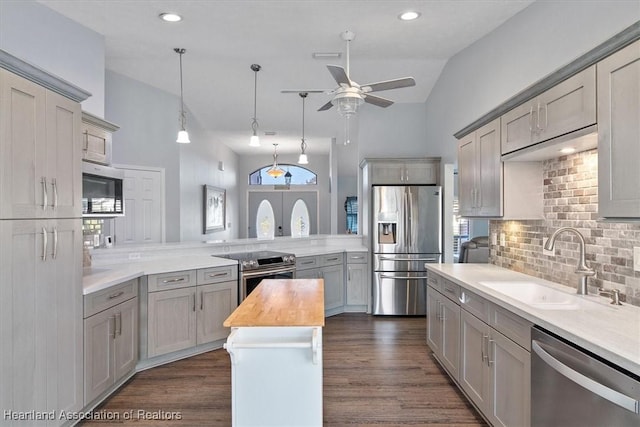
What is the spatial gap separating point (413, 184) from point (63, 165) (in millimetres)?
4128

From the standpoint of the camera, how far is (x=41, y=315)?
209 centimetres

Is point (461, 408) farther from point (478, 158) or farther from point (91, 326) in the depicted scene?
point (91, 326)

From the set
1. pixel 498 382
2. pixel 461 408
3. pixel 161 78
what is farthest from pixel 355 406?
pixel 161 78

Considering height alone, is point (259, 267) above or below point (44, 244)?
below

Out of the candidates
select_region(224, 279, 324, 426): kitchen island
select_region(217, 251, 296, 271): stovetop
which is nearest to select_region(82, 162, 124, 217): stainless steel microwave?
select_region(217, 251, 296, 271): stovetop

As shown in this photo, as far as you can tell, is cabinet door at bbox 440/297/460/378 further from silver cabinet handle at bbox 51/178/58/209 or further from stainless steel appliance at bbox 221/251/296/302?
silver cabinet handle at bbox 51/178/58/209

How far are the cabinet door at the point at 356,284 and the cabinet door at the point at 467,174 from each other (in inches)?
85.8

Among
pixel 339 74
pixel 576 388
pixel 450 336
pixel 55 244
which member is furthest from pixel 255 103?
pixel 576 388

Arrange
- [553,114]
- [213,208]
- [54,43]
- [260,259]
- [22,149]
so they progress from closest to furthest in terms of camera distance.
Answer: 1. [22,149]
2. [553,114]
3. [54,43]
4. [260,259]
5. [213,208]

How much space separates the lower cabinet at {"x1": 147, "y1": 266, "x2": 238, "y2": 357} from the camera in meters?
3.41

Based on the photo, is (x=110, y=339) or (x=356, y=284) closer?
(x=110, y=339)

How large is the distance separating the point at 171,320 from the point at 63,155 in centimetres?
180

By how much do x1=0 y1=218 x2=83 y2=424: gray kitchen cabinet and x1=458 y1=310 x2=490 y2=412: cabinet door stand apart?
254cm

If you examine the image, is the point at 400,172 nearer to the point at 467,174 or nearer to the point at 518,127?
the point at 467,174
